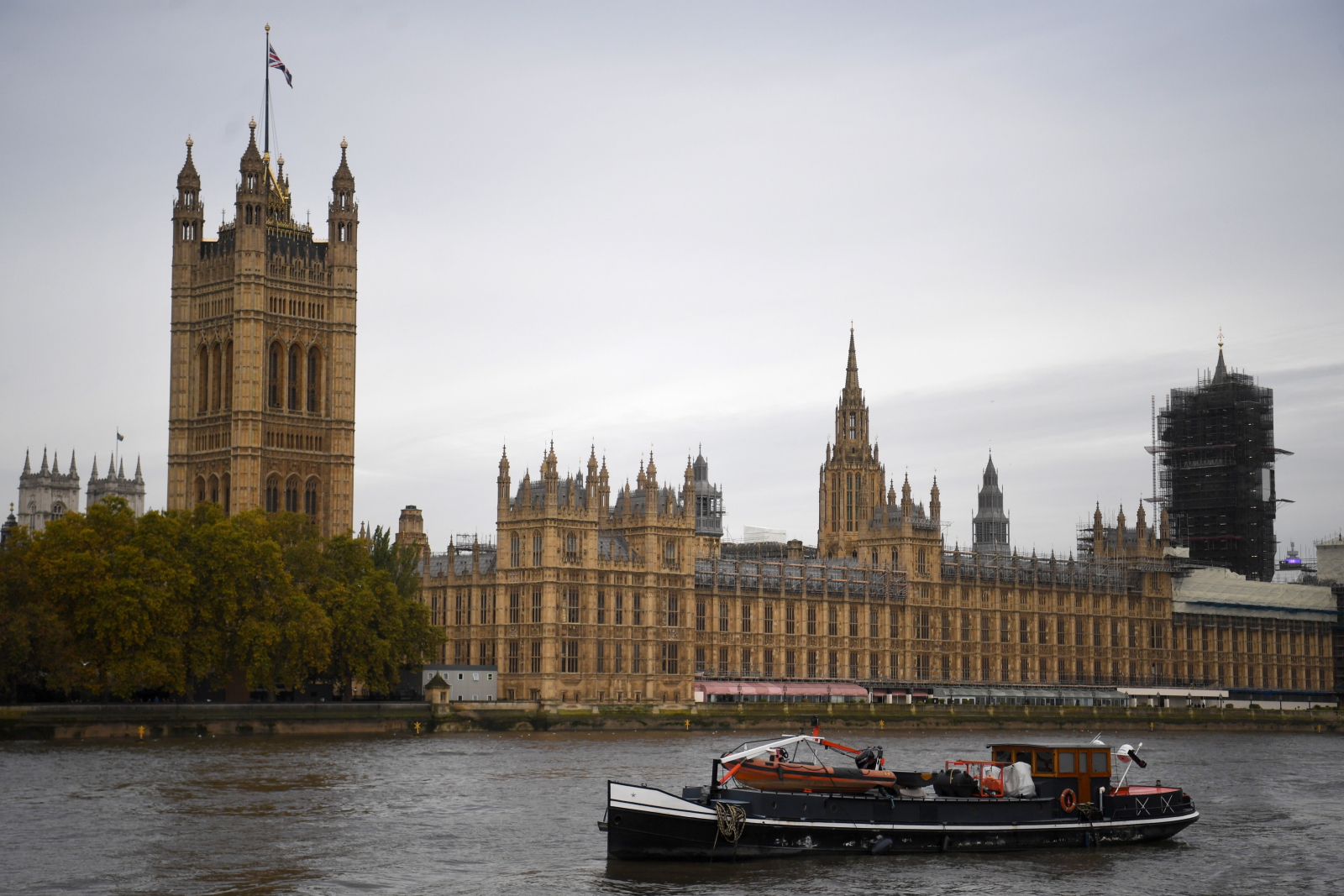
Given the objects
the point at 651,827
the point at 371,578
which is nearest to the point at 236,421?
the point at 371,578

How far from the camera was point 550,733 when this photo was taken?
4508 inches

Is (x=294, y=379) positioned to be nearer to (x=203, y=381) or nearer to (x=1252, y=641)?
(x=203, y=381)

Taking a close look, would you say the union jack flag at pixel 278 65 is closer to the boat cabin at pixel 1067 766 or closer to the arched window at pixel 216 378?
the arched window at pixel 216 378

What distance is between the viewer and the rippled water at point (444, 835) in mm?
48625

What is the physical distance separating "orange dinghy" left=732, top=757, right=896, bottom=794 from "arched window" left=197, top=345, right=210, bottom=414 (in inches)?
4138

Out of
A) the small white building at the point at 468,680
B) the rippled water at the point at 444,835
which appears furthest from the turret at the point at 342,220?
the rippled water at the point at 444,835

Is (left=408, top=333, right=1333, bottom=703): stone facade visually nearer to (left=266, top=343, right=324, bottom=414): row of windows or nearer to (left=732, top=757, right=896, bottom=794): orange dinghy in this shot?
(left=266, top=343, right=324, bottom=414): row of windows

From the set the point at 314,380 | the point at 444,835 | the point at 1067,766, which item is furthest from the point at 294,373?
the point at 1067,766

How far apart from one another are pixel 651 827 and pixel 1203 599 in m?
146

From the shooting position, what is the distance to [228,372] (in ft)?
488

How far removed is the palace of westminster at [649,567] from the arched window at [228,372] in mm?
214

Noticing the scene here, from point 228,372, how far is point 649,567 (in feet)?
126

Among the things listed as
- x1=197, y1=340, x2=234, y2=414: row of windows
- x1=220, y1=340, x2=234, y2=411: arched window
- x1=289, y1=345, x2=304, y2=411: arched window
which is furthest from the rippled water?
x1=289, y1=345, x2=304, y2=411: arched window

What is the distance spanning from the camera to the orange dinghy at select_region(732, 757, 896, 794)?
173 ft
